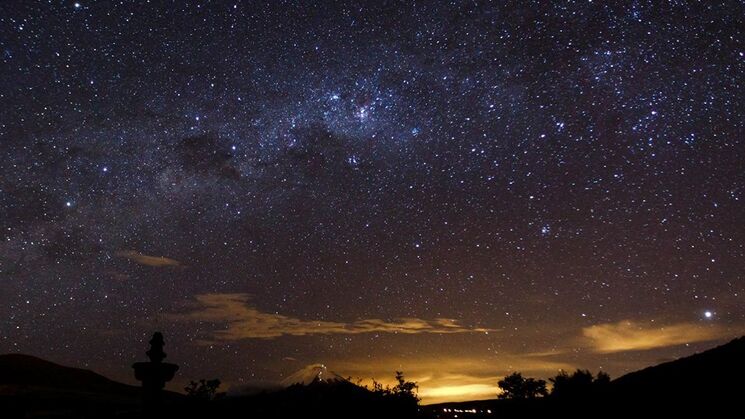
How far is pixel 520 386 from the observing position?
118 feet

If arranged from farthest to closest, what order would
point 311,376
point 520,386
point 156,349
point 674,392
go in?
point 520,386
point 311,376
point 674,392
point 156,349

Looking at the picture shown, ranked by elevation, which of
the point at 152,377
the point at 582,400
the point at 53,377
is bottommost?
the point at 53,377

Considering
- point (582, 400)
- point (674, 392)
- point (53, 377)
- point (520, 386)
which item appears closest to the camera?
point (674, 392)

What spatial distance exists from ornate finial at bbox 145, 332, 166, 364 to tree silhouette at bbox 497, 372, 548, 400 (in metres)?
29.5

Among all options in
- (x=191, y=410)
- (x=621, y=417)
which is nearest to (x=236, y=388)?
(x=191, y=410)

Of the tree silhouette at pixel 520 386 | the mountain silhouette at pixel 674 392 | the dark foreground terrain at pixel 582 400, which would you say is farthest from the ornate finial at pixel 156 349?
the tree silhouette at pixel 520 386

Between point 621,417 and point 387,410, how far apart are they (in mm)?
5741

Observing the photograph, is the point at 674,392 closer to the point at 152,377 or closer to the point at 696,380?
the point at 696,380

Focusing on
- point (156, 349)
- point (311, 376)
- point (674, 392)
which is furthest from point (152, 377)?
point (674, 392)

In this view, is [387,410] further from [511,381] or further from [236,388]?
[511,381]

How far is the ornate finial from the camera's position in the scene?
11219 millimetres

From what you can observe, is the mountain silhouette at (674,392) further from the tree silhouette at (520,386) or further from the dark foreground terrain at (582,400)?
the tree silhouette at (520,386)

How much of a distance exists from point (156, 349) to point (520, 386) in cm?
3064

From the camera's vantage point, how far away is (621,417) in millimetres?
12031
